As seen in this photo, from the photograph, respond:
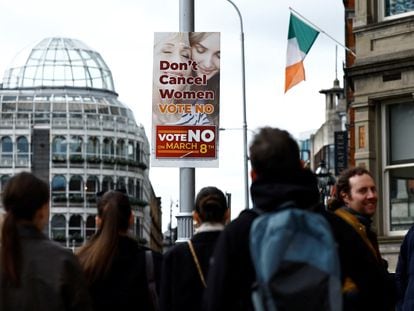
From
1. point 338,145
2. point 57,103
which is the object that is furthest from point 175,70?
point 57,103

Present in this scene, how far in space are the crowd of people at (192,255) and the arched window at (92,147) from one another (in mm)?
142268

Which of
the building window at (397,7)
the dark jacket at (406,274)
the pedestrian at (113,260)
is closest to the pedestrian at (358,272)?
the pedestrian at (113,260)

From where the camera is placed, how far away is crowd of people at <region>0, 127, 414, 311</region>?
22.3 ft

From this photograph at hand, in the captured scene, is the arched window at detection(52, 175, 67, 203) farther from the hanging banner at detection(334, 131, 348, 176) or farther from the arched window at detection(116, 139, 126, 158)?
the hanging banner at detection(334, 131, 348, 176)

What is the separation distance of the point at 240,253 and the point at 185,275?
99.2 inches

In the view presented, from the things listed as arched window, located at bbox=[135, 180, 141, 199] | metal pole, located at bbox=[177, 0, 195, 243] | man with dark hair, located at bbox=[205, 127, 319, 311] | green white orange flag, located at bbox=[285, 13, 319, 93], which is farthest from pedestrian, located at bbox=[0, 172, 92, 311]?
arched window, located at bbox=[135, 180, 141, 199]

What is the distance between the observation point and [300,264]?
21.6 ft

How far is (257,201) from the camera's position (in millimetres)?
6832

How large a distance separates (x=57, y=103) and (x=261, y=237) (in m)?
146

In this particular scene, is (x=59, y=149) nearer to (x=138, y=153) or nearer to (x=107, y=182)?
(x=107, y=182)

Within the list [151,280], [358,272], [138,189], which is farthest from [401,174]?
[138,189]

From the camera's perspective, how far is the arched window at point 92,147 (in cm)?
15175

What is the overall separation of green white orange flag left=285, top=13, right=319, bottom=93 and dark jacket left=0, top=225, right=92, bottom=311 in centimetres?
2032

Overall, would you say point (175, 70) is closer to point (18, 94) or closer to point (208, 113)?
point (208, 113)
